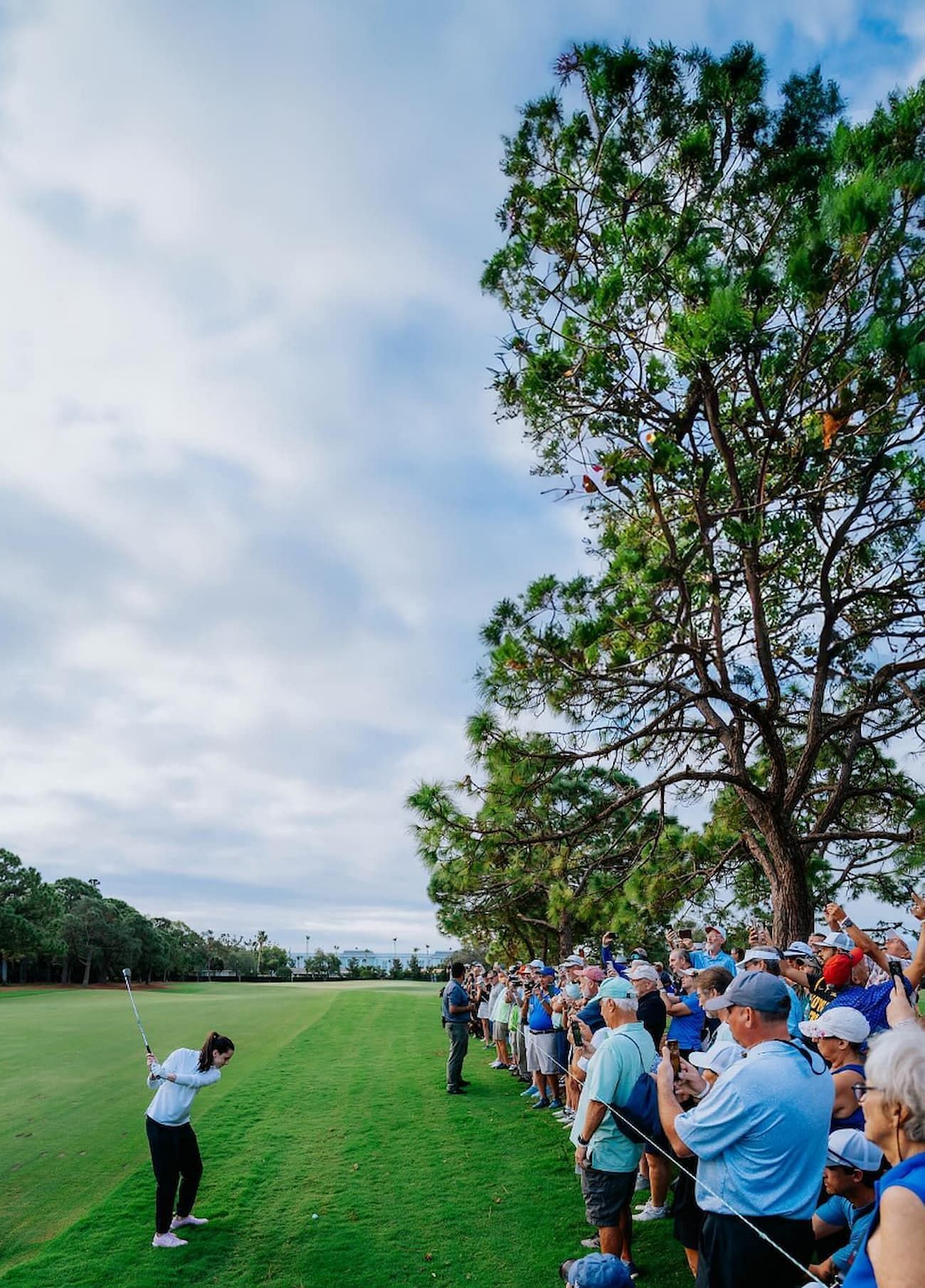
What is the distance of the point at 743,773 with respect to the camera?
11273 millimetres

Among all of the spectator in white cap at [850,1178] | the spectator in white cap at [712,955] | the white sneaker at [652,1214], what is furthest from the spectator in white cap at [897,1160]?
the spectator in white cap at [712,955]

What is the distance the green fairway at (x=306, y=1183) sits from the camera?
19.0ft

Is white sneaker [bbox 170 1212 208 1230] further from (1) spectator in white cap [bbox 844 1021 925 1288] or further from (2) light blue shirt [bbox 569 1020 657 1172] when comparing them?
(1) spectator in white cap [bbox 844 1021 925 1288]

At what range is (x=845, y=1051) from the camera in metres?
4.20

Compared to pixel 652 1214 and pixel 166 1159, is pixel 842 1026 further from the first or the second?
pixel 166 1159

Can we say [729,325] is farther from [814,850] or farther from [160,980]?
[160,980]

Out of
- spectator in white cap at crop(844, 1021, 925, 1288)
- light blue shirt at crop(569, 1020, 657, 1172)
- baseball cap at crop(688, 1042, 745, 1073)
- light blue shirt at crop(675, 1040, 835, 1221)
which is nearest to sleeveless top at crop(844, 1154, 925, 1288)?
spectator in white cap at crop(844, 1021, 925, 1288)

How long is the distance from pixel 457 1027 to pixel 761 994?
11053 millimetres

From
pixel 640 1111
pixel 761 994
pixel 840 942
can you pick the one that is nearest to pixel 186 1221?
pixel 640 1111

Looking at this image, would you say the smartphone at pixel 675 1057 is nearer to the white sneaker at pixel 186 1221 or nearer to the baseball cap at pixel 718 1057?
the baseball cap at pixel 718 1057

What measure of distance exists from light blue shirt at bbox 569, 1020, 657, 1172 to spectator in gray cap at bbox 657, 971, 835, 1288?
1608mm

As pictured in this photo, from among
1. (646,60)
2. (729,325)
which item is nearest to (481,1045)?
(729,325)

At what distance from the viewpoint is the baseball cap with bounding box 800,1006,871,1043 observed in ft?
13.6

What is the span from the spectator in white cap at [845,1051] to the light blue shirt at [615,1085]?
1164 millimetres
